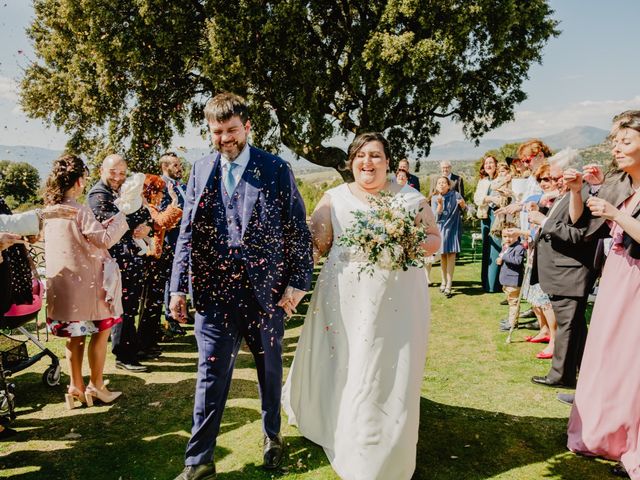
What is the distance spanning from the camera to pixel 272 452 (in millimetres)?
3449

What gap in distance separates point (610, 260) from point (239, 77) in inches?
562

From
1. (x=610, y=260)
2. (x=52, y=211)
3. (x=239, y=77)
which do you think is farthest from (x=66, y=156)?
(x=239, y=77)

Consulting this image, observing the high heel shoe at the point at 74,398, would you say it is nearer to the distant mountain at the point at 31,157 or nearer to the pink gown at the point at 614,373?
the distant mountain at the point at 31,157

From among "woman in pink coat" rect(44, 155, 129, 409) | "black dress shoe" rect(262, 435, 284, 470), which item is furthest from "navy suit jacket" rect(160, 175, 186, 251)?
"black dress shoe" rect(262, 435, 284, 470)

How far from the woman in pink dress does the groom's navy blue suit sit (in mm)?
2295

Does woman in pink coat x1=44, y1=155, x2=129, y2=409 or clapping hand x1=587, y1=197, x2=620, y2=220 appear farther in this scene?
woman in pink coat x1=44, y1=155, x2=129, y2=409

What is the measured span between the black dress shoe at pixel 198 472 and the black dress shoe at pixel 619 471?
2.93 metres

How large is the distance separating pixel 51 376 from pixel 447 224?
7639mm

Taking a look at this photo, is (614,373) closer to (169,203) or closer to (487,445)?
(487,445)

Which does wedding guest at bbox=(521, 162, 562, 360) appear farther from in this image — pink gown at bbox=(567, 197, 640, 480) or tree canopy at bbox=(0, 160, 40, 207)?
tree canopy at bbox=(0, 160, 40, 207)

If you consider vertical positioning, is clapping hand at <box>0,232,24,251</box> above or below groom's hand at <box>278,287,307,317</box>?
above

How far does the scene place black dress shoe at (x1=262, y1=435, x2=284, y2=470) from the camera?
134 inches

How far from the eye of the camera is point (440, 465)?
3455 mm

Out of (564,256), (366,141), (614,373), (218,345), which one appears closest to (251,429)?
(218,345)
